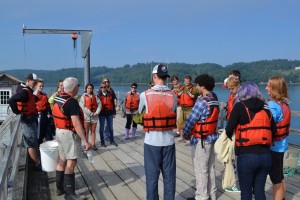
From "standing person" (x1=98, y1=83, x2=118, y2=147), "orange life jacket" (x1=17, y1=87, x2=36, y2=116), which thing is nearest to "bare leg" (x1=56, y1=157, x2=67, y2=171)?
"orange life jacket" (x1=17, y1=87, x2=36, y2=116)

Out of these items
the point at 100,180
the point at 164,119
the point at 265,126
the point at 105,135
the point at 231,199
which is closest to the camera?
the point at 265,126

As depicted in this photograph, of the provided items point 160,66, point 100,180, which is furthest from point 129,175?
point 160,66

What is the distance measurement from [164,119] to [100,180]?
2295mm

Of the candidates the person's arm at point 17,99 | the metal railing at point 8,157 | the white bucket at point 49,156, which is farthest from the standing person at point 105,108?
the white bucket at point 49,156

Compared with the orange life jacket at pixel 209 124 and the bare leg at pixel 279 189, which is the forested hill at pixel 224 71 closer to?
the orange life jacket at pixel 209 124

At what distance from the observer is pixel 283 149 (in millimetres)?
3682

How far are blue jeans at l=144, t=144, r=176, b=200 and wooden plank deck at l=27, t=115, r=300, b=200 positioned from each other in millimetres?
943

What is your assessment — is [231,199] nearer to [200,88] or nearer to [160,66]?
[200,88]

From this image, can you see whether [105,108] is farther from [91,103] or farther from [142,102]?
[142,102]

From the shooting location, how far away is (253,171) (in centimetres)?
325

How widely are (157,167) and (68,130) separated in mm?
1379

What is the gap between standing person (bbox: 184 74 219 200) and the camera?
4039 millimetres

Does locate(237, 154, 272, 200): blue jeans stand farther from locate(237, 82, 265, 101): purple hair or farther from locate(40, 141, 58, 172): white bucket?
locate(40, 141, 58, 172): white bucket

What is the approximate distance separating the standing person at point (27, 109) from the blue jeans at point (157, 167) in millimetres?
2664
